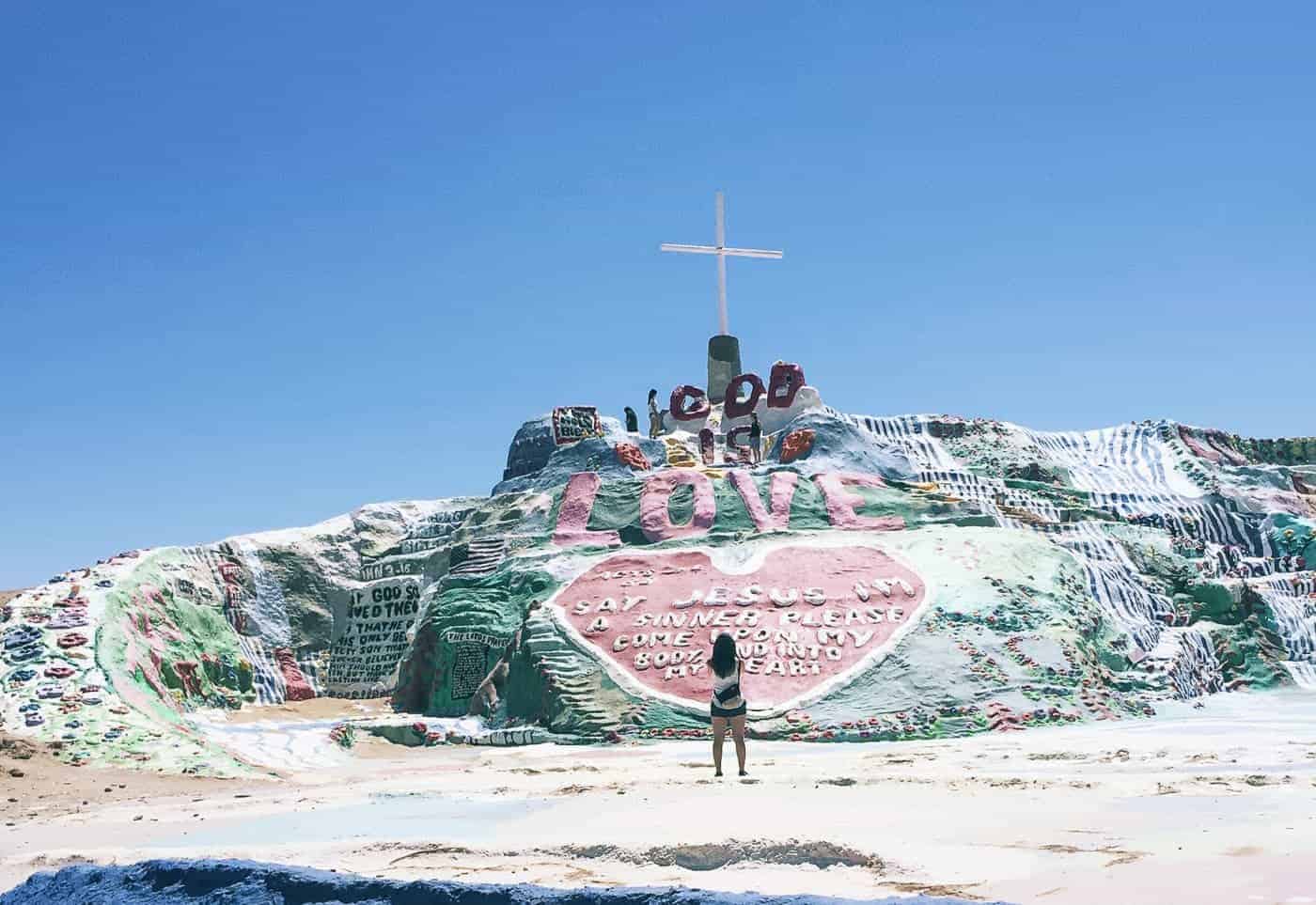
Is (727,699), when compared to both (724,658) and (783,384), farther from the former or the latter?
(783,384)

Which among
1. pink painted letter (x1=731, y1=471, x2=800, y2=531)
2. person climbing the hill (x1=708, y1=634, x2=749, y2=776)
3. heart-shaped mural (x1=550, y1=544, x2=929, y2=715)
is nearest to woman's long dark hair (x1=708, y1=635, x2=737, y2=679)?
person climbing the hill (x1=708, y1=634, x2=749, y2=776)

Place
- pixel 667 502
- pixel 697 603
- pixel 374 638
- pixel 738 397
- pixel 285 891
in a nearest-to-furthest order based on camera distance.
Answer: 1. pixel 285 891
2. pixel 697 603
3. pixel 667 502
4. pixel 374 638
5. pixel 738 397

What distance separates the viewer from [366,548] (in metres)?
28.5

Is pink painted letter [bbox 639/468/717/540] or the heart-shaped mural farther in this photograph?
pink painted letter [bbox 639/468/717/540]

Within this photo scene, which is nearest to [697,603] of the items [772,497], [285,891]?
[772,497]

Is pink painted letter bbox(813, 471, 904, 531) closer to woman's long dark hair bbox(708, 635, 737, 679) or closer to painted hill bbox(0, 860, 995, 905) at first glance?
woman's long dark hair bbox(708, 635, 737, 679)

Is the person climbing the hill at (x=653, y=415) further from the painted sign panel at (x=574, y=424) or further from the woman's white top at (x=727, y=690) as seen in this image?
the woman's white top at (x=727, y=690)

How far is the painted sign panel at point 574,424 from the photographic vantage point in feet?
84.1

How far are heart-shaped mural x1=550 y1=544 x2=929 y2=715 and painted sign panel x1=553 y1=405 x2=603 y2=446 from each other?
6878 mm

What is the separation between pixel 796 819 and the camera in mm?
6977

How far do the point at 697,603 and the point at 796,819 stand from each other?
34.0 feet

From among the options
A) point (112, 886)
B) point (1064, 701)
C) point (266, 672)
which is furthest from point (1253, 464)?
point (112, 886)

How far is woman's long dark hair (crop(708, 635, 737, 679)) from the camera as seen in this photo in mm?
10117

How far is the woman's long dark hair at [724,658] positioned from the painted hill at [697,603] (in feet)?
14.8
